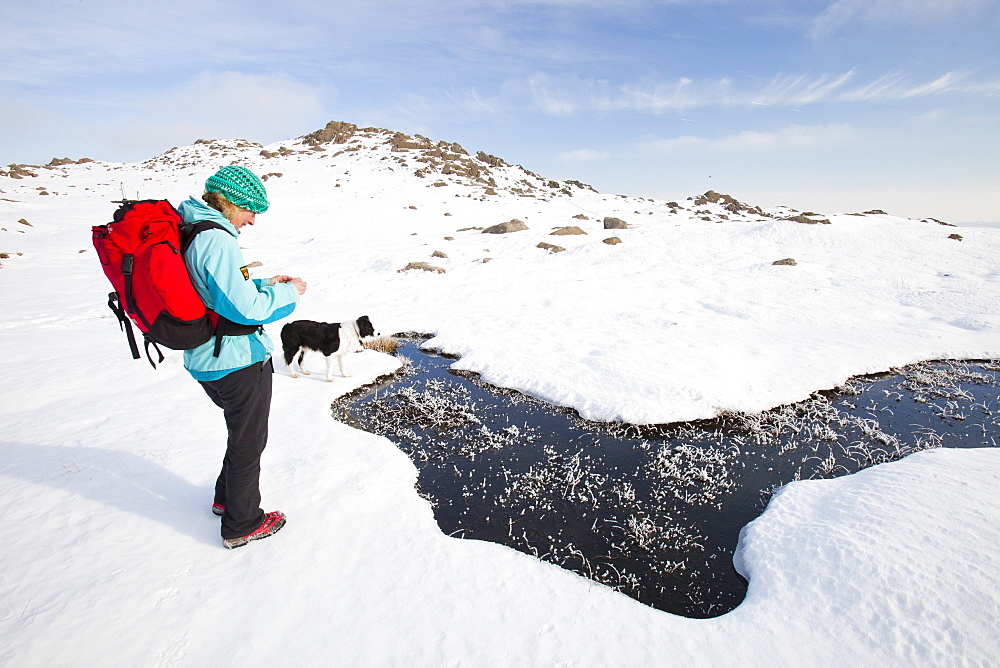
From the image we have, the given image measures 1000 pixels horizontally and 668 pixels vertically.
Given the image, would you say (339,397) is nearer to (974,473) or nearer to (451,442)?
(451,442)

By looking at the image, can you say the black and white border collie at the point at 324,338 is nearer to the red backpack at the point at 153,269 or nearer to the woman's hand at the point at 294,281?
the woman's hand at the point at 294,281

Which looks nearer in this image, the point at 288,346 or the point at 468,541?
the point at 468,541

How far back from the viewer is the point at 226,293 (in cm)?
279

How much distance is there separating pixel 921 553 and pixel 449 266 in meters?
15.5

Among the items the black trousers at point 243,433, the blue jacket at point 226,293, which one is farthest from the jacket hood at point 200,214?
the black trousers at point 243,433

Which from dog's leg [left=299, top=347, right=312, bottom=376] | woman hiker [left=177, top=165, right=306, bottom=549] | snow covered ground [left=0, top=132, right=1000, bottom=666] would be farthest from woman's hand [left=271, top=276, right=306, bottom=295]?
dog's leg [left=299, top=347, right=312, bottom=376]

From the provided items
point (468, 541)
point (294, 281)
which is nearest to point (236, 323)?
point (294, 281)

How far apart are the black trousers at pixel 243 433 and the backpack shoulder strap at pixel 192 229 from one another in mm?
937

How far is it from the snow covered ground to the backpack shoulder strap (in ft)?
8.09

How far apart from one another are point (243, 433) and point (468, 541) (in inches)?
80.4

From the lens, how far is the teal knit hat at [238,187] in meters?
3.03

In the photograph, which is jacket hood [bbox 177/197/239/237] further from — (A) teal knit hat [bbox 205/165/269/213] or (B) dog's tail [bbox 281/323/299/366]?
(B) dog's tail [bbox 281/323/299/366]

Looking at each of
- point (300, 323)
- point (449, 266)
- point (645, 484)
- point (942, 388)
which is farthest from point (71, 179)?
point (942, 388)

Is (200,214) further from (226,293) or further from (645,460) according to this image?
(645,460)
